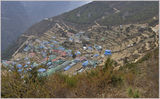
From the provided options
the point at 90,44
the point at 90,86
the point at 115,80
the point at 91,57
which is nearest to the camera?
the point at 90,86

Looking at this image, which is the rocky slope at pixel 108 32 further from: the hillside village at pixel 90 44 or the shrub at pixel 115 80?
the shrub at pixel 115 80

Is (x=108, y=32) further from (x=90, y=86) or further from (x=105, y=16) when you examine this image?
(x=90, y=86)

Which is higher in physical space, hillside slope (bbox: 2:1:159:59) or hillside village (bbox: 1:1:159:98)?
hillside slope (bbox: 2:1:159:59)

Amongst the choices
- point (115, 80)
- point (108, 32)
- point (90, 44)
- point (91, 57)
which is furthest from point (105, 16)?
point (115, 80)

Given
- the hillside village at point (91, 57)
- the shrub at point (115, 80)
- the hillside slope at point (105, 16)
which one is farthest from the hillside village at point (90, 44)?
the shrub at point (115, 80)

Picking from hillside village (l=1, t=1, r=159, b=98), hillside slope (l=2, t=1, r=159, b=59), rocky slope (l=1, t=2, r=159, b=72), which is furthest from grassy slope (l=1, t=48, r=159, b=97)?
hillside slope (l=2, t=1, r=159, b=59)

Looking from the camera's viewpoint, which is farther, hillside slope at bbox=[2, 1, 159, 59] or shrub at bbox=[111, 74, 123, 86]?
hillside slope at bbox=[2, 1, 159, 59]

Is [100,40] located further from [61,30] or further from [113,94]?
[113,94]

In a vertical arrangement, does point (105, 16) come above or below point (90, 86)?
above

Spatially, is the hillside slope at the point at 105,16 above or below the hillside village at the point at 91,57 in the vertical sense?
above

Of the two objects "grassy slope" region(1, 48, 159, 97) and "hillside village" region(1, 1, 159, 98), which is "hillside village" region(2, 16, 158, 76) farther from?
"grassy slope" region(1, 48, 159, 97)

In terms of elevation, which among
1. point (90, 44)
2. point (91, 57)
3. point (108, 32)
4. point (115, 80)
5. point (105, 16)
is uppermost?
point (105, 16)
